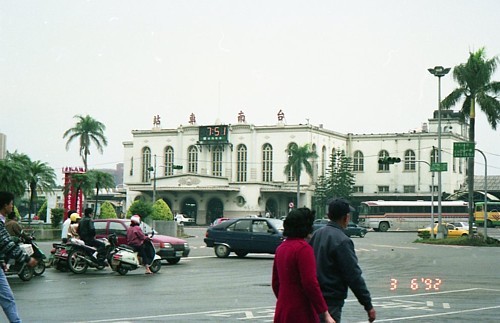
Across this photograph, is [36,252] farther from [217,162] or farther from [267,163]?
[217,162]

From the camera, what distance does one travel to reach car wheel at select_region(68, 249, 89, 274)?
20906mm

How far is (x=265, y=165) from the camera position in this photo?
92.4 metres

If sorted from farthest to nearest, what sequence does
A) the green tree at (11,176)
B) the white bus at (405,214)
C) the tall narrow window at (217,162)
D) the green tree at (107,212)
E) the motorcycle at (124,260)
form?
the tall narrow window at (217,162) → the white bus at (405,214) → the green tree at (107,212) → the green tree at (11,176) → the motorcycle at (124,260)

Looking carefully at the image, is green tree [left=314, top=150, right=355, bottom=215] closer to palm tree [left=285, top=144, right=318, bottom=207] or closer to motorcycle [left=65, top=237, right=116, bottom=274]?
palm tree [left=285, top=144, right=318, bottom=207]

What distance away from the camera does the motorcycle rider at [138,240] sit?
68.9ft

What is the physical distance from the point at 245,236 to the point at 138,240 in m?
7.85

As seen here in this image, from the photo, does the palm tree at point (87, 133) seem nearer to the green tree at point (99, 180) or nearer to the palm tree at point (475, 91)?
the green tree at point (99, 180)

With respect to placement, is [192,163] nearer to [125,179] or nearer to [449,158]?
[125,179]

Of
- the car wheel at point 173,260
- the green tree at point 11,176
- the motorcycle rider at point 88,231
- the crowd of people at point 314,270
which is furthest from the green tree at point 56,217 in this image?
the crowd of people at point 314,270

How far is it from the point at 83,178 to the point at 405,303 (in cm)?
4684

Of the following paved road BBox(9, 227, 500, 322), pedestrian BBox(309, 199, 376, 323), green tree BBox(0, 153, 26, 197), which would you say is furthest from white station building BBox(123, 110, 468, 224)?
pedestrian BBox(309, 199, 376, 323)

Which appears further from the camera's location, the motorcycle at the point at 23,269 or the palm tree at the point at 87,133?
the palm tree at the point at 87,133

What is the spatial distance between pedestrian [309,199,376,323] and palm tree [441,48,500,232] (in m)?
A: 36.8

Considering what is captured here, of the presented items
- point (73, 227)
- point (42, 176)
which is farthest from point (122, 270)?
point (42, 176)
